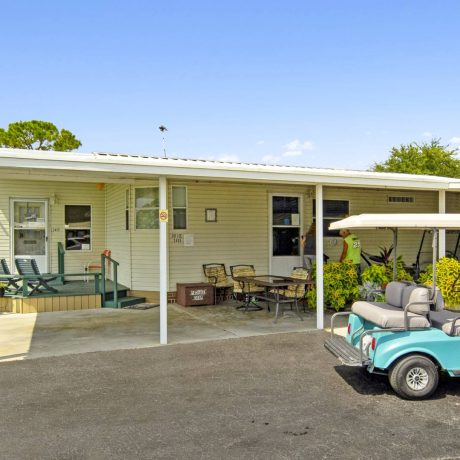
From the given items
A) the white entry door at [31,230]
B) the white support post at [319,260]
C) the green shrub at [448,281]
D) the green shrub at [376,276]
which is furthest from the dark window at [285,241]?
the white entry door at [31,230]

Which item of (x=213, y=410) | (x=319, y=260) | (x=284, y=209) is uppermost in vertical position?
(x=284, y=209)

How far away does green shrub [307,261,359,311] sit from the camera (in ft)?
29.7

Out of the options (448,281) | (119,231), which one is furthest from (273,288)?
(119,231)

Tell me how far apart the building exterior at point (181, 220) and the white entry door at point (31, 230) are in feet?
0.08

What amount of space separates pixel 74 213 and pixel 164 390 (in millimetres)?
8787

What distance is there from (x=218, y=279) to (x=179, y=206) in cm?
193

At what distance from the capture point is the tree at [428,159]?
31.0m

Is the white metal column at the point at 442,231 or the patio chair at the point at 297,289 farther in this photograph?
the white metal column at the point at 442,231

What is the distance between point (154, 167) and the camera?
6273 mm

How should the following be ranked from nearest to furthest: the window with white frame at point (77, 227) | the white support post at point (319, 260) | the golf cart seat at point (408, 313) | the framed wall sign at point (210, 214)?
the golf cart seat at point (408, 313) < the white support post at point (319, 260) < the framed wall sign at point (210, 214) < the window with white frame at point (77, 227)

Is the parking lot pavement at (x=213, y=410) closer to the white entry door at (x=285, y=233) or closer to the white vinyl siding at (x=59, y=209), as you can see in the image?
the white entry door at (x=285, y=233)

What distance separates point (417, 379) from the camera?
453cm

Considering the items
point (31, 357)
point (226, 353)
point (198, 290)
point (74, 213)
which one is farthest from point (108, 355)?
point (74, 213)

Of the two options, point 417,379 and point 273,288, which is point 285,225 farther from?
point 417,379
